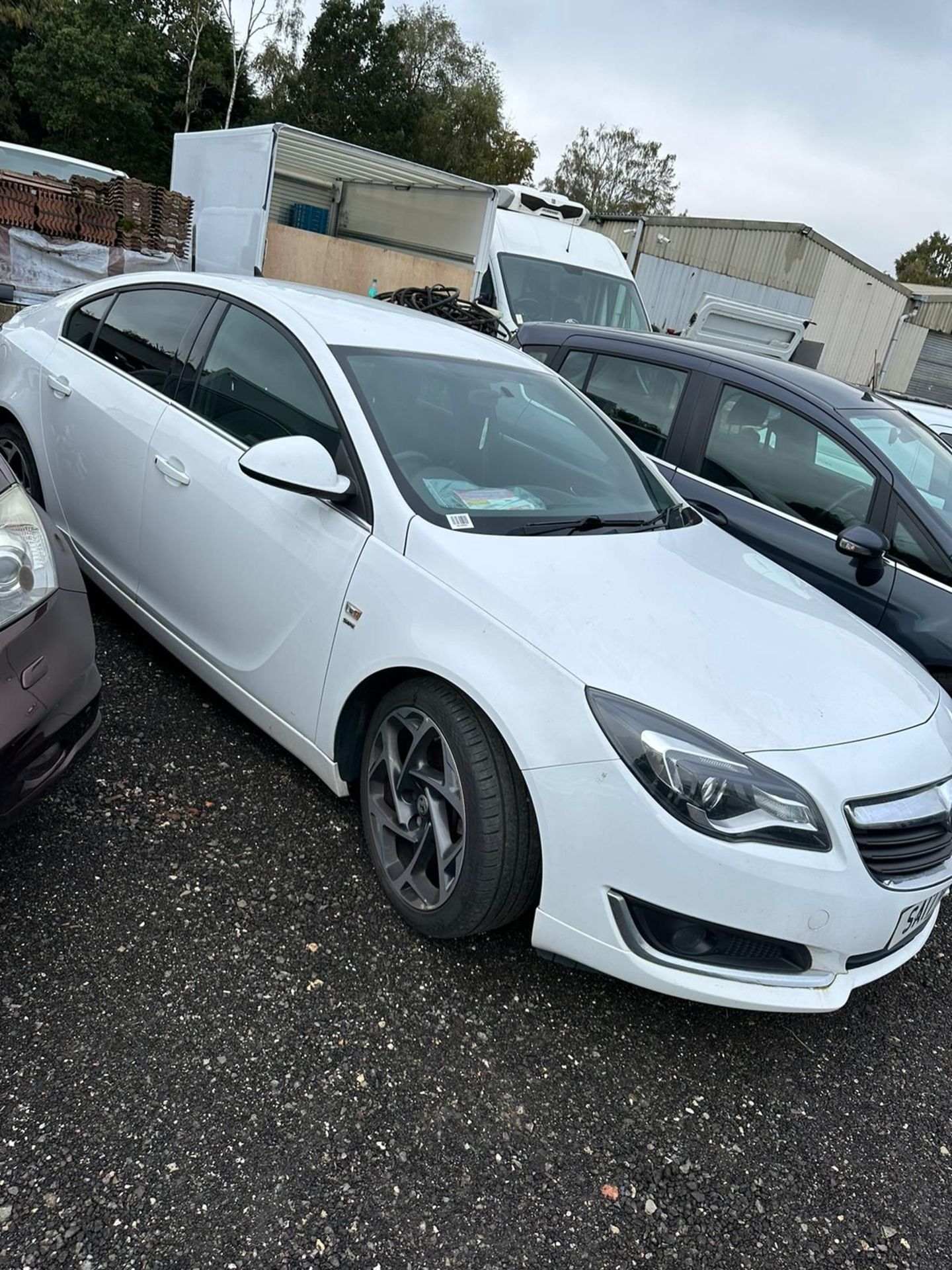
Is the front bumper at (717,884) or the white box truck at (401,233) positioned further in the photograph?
the white box truck at (401,233)

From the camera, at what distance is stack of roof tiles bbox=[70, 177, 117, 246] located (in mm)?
10023

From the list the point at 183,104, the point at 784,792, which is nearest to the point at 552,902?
the point at 784,792

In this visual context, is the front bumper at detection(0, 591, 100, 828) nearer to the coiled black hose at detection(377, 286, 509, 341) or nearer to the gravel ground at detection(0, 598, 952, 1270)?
the gravel ground at detection(0, 598, 952, 1270)

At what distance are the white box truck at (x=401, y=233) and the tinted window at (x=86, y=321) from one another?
20.3 ft

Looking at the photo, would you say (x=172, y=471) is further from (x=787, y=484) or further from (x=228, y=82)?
(x=228, y=82)

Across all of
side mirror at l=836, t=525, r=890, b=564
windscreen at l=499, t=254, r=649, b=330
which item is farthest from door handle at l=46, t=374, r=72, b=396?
windscreen at l=499, t=254, r=649, b=330

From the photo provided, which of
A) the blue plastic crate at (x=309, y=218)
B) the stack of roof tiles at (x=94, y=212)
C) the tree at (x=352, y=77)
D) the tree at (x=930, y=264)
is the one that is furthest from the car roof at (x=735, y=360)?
the tree at (x=930, y=264)

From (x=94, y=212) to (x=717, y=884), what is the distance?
10.8m

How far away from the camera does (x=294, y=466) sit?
8.30 feet

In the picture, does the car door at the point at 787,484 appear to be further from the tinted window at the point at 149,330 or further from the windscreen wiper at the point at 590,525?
the tinted window at the point at 149,330

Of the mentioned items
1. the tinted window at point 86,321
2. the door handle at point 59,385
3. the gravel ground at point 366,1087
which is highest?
the tinted window at point 86,321

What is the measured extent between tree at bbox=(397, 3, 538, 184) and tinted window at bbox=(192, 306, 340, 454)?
41.8 m

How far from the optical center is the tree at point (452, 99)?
132ft

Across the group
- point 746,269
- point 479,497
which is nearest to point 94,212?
point 479,497
